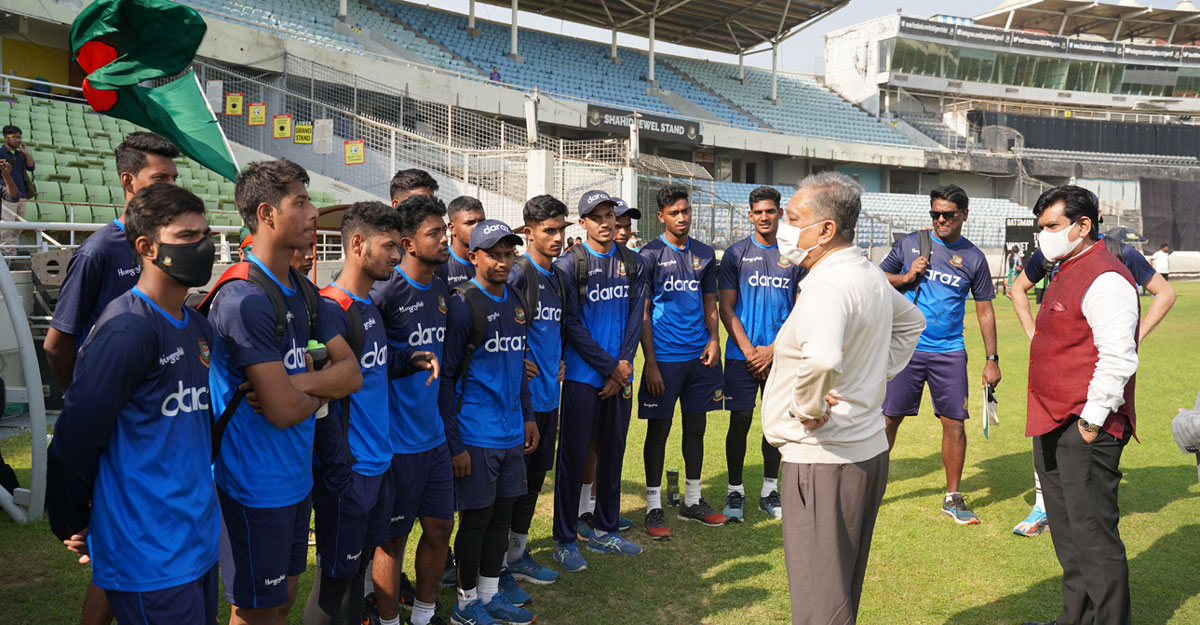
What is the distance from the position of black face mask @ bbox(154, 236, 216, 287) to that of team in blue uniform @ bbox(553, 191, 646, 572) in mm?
2786

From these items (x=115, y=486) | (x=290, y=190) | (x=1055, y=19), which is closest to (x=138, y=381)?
(x=115, y=486)

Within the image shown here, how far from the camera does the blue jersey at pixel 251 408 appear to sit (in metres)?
2.79

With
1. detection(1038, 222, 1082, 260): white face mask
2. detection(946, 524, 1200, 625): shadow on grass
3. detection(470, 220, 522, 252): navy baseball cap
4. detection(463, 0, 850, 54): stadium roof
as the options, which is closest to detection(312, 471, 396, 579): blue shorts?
detection(470, 220, 522, 252): navy baseball cap

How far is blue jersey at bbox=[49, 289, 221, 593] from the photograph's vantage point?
2367 mm

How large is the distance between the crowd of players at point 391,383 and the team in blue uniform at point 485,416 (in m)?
0.01

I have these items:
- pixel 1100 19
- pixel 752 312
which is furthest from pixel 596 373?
pixel 1100 19

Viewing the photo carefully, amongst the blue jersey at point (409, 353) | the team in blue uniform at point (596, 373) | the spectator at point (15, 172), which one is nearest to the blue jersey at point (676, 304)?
the team in blue uniform at point (596, 373)

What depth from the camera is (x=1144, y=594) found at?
15.2 ft

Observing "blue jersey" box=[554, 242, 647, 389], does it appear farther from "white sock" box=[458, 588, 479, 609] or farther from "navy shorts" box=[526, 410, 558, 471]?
"white sock" box=[458, 588, 479, 609]

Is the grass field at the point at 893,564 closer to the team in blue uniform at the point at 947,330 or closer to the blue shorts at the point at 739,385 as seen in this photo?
the team in blue uniform at the point at 947,330

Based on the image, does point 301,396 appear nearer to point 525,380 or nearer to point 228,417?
point 228,417

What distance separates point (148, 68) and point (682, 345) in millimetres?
4196

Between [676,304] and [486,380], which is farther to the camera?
[676,304]

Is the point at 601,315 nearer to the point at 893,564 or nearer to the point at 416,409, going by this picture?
the point at 416,409
